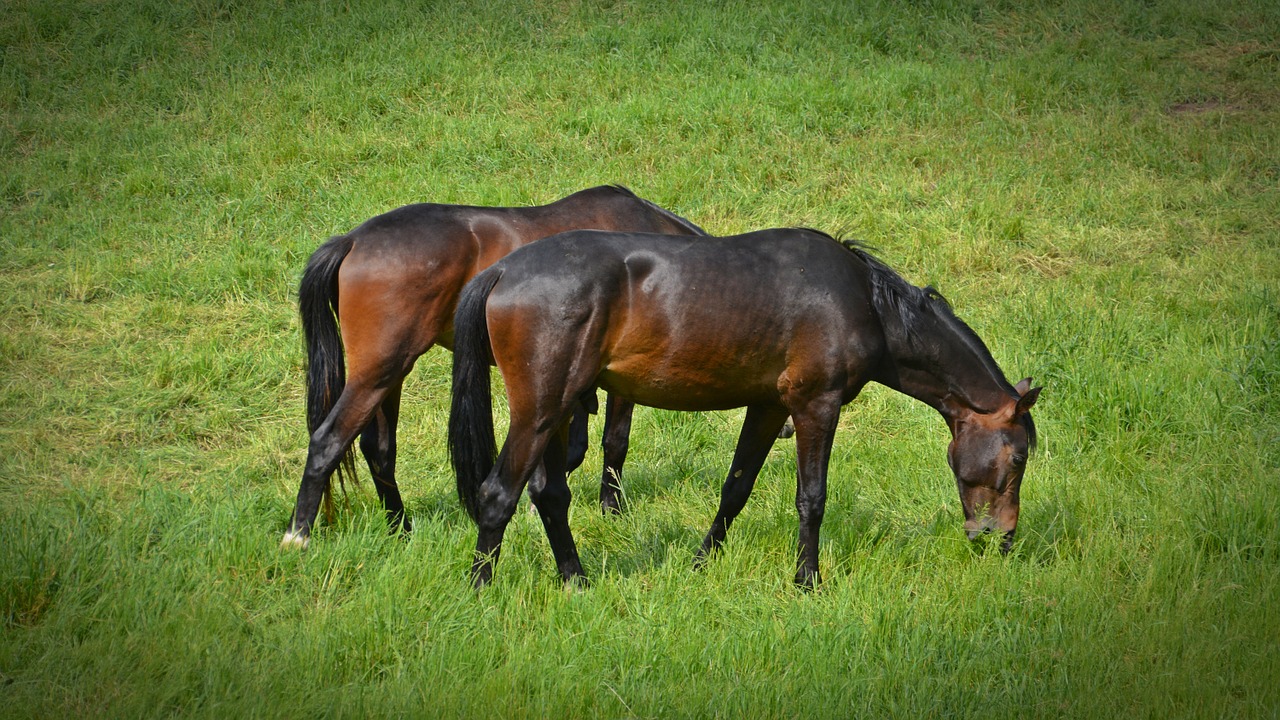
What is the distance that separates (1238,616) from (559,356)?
306 cm

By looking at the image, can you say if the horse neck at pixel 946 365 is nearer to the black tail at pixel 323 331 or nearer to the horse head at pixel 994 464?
the horse head at pixel 994 464

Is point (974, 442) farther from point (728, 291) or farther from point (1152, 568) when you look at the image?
point (728, 291)

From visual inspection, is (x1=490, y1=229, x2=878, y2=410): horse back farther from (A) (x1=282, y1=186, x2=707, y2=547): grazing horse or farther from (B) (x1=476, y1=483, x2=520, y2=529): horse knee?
(A) (x1=282, y1=186, x2=707, y2=547): grazing horse

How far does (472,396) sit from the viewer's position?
4.92 metres

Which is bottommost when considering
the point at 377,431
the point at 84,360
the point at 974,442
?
the point at 84,360

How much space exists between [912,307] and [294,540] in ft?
10.5

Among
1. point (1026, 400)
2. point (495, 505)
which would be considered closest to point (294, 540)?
point (495, 505)

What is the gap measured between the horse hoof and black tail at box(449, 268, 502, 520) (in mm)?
849

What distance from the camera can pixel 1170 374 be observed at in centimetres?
710

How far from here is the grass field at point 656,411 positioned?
4145mm

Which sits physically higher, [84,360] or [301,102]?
[301,102]

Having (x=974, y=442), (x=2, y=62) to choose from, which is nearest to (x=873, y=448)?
(x=974, y=442)

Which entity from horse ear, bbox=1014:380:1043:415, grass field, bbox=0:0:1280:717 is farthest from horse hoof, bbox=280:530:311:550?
horse ear, bbox=1014:380:1043:415

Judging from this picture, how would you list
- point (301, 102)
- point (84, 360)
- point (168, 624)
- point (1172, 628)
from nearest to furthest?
point (168, 624) < point (1172, 628) < point (84, 360) < point (301, 102)
